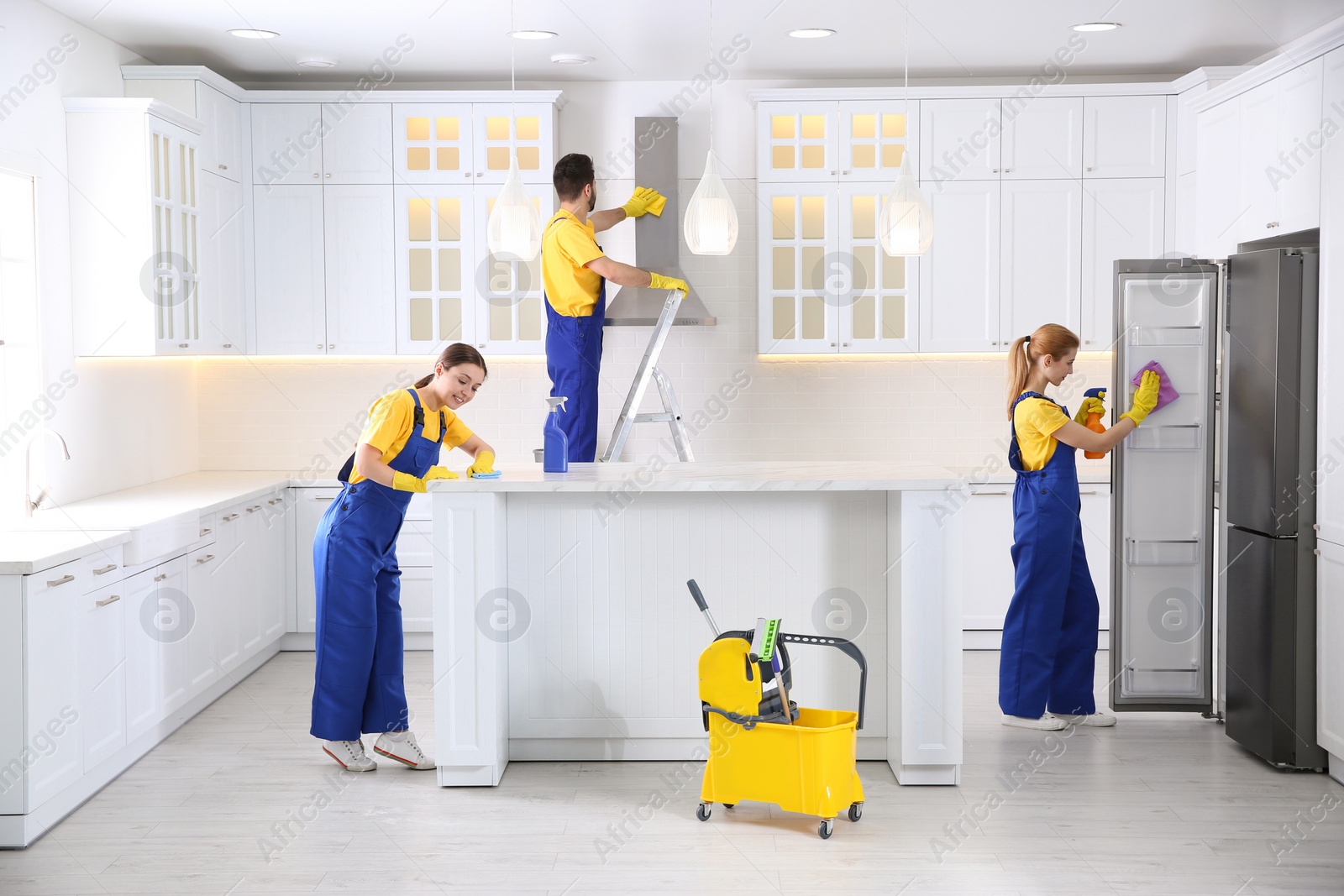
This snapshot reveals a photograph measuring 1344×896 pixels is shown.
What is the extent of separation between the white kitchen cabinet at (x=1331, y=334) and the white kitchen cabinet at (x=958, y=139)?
2.13 meters

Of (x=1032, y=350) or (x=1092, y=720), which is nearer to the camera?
(x=1032, y=350)

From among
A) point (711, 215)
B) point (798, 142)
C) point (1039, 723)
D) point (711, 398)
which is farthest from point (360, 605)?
point (798, 142)

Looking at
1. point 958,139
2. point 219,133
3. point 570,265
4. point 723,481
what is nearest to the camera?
point 723,481

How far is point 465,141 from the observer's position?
565 cm

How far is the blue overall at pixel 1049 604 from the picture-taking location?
4137 mm

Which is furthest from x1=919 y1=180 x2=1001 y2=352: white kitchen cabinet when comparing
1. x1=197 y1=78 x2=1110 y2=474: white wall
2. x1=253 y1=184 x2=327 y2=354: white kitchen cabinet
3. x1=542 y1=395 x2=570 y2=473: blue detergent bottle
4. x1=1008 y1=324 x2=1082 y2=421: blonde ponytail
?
x1=253 y1=184 x2=327 y2=354: white kitchen cabinet

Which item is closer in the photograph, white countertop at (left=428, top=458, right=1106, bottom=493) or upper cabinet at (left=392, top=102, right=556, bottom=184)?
white countertop at (left=428, top=458, right=1106, bottom=493)

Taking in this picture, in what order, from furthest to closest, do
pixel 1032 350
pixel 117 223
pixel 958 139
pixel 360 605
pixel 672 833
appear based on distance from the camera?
1. pixel 958 139
2. pixel 117 223
3. pixel 1032 350
4. pixel 360 605
5. pixel 672 833

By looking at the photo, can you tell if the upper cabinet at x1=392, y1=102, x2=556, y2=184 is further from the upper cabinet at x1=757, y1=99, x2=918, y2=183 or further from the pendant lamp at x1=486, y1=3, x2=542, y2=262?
the pendant lamp at x1=486, y1=3, x2=542, y2=262

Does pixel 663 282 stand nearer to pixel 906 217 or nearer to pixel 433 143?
pixel 906 217

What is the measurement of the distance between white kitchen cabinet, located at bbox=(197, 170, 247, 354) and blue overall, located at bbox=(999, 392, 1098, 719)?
3.70 metres

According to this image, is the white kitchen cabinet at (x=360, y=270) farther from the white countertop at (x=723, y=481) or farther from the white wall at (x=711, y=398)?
the white countertop at (x=723, y=481)

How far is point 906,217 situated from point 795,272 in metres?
2.07

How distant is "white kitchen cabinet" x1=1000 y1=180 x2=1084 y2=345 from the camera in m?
5.68
